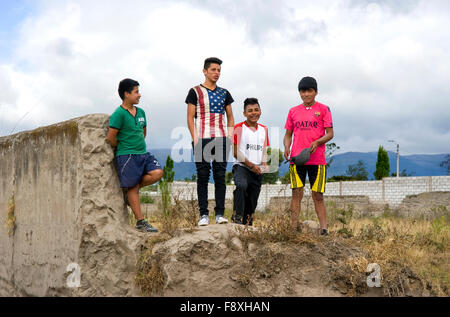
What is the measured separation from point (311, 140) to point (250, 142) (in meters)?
0.69

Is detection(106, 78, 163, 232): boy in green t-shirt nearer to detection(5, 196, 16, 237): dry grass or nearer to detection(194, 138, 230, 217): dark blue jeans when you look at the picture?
detection(194, 138, 230, 217): dark blue jeans

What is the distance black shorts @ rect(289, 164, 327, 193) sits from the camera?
4.77m

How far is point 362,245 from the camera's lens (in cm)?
451

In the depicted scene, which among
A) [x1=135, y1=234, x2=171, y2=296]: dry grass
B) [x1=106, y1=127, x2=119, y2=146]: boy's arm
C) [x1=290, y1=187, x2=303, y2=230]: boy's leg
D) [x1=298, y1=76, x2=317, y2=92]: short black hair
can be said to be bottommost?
[x1=135, y1=234, x2=171, y2=296]: dry grass

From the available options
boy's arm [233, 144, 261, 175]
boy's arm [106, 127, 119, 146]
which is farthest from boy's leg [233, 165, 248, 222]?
boy's arm [106, 127, 119, 146]

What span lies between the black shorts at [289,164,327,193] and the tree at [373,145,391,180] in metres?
31.6

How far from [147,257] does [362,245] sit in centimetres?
223

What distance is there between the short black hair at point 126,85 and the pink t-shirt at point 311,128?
6.11 feet

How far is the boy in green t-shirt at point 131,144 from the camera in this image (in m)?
4.19

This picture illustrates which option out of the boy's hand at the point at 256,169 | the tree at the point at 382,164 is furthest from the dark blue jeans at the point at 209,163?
the tree at the point at 382,164

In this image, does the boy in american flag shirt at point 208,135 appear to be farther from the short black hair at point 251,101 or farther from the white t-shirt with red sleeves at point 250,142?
the short black hair at point 251,101

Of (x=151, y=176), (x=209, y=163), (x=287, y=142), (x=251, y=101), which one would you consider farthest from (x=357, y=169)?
(x=151, y=176)
